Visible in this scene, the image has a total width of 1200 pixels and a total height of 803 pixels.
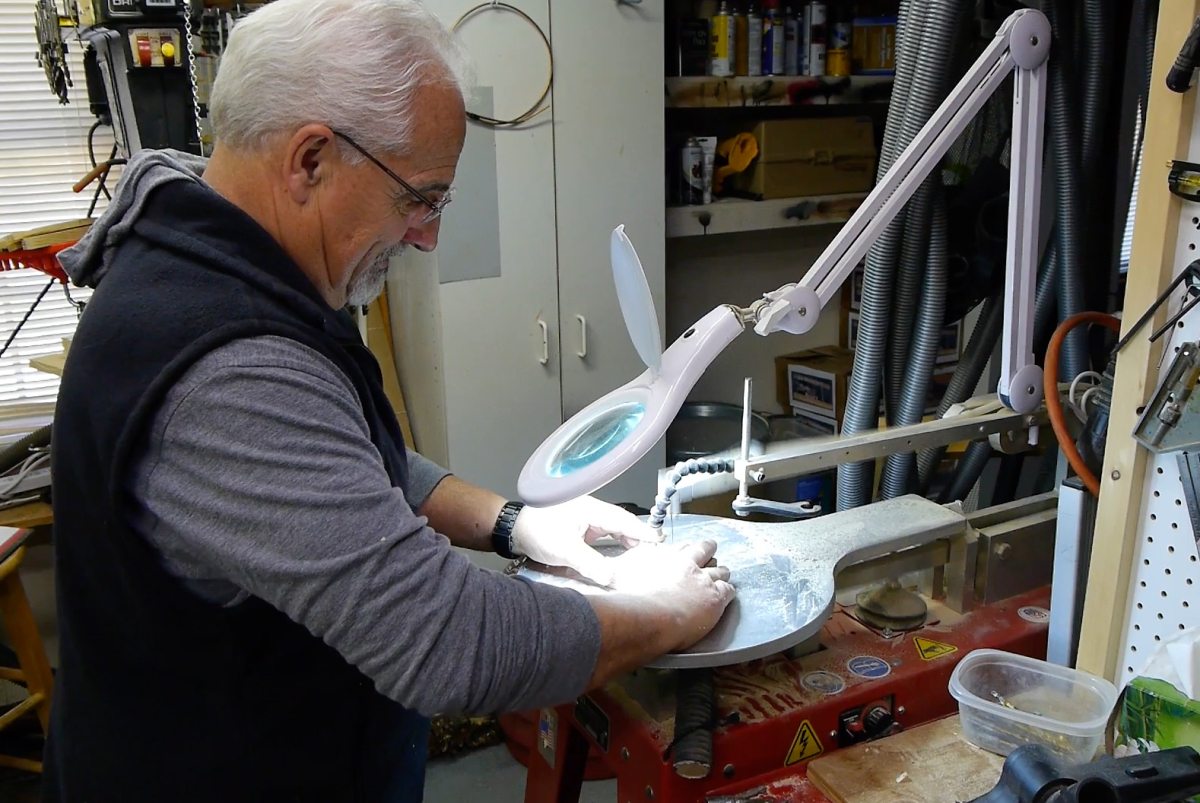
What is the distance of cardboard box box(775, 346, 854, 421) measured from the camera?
3.08m

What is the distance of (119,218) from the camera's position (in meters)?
0.89

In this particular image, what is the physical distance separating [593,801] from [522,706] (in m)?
1.52

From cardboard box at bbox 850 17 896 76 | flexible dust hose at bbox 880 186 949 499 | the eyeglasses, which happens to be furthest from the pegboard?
cardboard box at bbox 850 17 896 76

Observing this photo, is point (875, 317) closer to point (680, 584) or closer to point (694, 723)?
point (680, 584)

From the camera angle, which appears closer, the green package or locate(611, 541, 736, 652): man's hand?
the green package

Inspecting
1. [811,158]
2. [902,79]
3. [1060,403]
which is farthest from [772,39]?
[1060,403]

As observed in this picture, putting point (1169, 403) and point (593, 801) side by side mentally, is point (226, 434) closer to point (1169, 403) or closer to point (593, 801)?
point (1169, 403)

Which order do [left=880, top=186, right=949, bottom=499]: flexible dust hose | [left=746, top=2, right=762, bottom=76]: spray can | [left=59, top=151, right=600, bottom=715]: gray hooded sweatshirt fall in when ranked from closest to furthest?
[left=59, top=151, right=600, bottom=715]: gray hooded sweatshirt < [left=880, top=186, right=949, bottom=499]: flexible dust hose < [left=746, top=2, right=762, bottom=76]: spray can

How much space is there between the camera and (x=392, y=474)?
1092 millimetres

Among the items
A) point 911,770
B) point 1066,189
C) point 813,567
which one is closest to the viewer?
point 911,770

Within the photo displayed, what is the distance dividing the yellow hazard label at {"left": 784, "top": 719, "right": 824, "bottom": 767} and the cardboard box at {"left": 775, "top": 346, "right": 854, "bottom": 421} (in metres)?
2.05

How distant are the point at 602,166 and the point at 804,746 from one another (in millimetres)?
1799

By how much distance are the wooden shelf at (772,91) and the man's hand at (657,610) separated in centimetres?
186

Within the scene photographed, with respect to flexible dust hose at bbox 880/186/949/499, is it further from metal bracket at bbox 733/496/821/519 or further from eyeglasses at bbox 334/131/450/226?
eyeglasses at bbox 334/131/450/226
